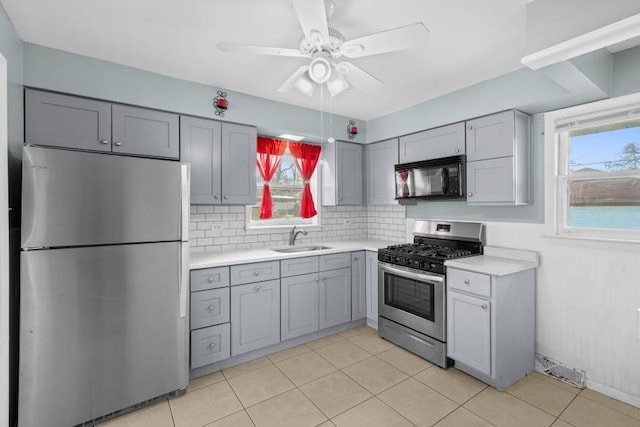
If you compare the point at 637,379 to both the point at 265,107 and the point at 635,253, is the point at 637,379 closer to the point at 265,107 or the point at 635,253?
the point at 635,253

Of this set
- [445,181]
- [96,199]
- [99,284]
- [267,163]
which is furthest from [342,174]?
[99,284]

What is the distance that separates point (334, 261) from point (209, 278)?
1.33m

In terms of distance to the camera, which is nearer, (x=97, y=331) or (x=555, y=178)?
(x=97, y=331)

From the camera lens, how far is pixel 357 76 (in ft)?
6.52

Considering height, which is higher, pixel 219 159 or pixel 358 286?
pixel 219 159

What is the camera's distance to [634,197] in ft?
7.47

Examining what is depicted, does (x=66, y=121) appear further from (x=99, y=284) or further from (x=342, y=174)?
(x=342, y=174)

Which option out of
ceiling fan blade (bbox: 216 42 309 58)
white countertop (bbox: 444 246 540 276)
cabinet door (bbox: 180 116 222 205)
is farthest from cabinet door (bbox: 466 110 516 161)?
cabinet door (bbox: 180 116 222 205)

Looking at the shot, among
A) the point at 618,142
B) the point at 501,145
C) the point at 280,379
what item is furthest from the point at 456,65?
the point at 280,379

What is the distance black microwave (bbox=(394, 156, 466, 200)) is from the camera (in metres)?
2.96

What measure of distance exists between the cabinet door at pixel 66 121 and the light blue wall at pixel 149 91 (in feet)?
0.24

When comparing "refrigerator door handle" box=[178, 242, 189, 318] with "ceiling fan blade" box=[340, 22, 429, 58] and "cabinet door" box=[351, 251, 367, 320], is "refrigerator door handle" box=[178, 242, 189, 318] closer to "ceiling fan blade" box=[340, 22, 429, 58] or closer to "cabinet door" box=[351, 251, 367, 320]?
"ceiling fan blade" box=[340, 22, 429, 58]

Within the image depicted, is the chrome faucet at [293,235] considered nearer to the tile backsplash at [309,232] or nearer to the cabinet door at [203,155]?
the tile backsplash at [309,232]

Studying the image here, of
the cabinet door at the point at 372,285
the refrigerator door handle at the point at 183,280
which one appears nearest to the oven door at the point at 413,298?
the cabinet door at the point at 372,285
